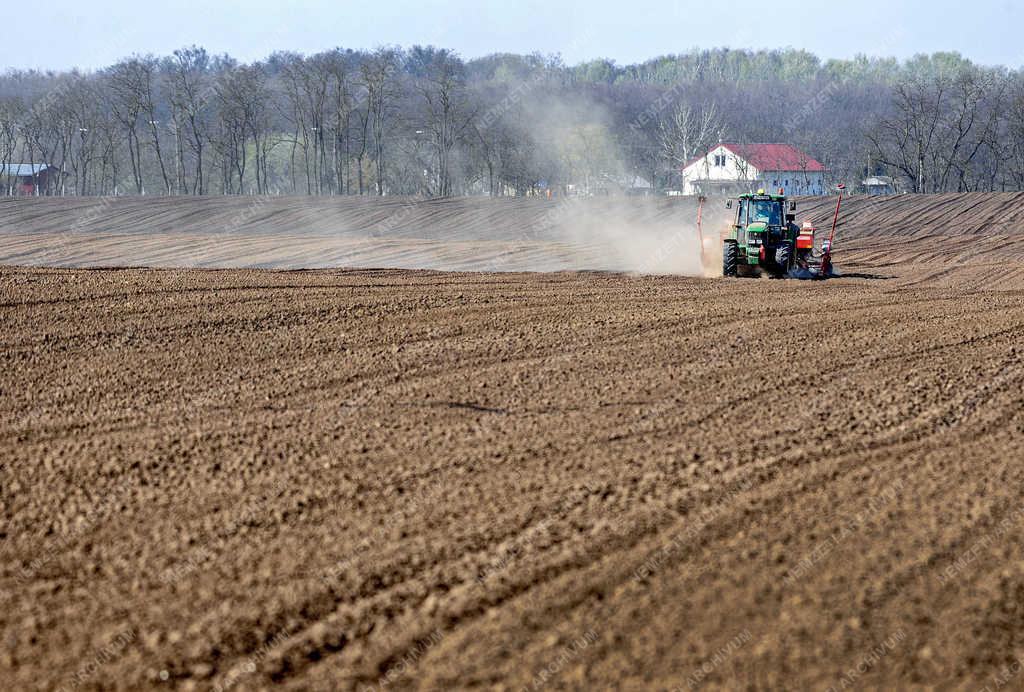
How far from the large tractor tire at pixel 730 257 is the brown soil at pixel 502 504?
27.7 ft

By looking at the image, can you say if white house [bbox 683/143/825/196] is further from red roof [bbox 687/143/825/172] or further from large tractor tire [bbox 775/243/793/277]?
large tractor tire [bbox 775/243/793/277]

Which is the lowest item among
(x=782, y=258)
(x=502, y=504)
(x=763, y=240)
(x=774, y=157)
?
(x=502, y=504)

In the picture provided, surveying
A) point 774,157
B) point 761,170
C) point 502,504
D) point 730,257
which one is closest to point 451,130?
point 761,170

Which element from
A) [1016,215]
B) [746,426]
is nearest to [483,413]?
[746,426]

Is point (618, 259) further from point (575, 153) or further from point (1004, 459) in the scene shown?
point (575, 153)

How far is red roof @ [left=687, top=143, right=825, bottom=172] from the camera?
283ft

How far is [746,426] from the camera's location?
8688 mm

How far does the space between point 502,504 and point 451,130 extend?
76856 millimetres

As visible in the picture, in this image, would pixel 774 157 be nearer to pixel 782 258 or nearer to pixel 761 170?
pixel 761 170

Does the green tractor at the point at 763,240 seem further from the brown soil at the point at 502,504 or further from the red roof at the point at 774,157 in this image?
the red roof at the point at 774,157

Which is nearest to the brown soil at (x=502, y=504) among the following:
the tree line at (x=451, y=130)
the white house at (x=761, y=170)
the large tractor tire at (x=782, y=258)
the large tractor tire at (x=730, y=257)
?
the large tractor tire at (x=782, y=258)

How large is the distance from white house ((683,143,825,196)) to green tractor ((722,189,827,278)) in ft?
201

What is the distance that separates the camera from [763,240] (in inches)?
866

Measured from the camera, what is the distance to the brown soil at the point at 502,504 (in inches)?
192
